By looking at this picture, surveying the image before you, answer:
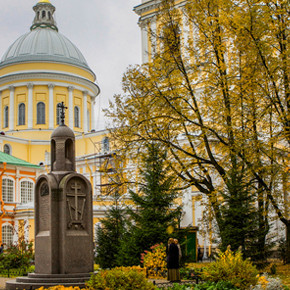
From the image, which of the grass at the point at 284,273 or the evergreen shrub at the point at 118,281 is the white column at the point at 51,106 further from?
the evergreen shrub at the point at 118,281

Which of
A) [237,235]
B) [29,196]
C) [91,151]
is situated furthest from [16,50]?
[237,235]

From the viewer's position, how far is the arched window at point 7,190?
43.4 m

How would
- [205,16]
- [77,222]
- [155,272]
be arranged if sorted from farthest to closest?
[205,16]
[155,272]
[77,222]

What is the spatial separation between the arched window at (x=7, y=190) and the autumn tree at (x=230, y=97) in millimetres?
24777

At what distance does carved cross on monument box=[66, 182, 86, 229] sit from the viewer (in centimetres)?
1371

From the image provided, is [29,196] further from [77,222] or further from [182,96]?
[77,222]

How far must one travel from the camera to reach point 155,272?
17.4 meters

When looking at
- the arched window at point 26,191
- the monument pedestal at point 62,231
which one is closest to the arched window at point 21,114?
the arched window at point 26,191

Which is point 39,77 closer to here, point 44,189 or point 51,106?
point 51,106

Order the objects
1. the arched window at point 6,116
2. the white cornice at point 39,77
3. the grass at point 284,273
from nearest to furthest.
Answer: the grass at point 284,273 → the white cornice at point 39,77 → the arched window at point 6,116

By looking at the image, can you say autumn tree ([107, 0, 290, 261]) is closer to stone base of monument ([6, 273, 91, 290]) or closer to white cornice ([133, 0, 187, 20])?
stone base of monument ([6, 273, 91, 290])

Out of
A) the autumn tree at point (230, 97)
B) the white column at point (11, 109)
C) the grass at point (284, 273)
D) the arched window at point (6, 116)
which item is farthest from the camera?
the arched window at point (6, 116)

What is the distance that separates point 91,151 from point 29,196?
14.3 meters

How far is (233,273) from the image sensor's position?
12.5 m
